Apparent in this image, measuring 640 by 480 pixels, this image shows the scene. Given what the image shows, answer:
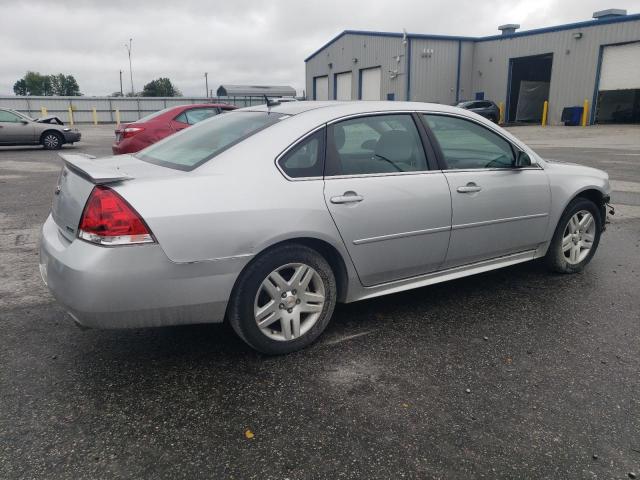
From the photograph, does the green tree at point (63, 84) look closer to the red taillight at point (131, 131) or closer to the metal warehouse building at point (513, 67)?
the metal warehouse building at point (513, 67)

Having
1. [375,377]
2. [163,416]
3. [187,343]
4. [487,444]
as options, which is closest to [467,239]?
[375,377]

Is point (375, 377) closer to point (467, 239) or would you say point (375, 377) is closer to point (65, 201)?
point (467, 239)

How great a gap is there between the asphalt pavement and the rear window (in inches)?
44.3

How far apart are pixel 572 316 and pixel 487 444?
1.80 metres

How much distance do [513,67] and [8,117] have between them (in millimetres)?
30138

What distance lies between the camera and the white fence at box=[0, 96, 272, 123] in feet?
143

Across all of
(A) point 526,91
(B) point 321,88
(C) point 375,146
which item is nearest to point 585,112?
(A) point 526,91

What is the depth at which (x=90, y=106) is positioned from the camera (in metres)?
45.3

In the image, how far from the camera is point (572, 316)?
12.4ft

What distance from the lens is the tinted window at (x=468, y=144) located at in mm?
3844

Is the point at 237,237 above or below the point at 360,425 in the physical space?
above

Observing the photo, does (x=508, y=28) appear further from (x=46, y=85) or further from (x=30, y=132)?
(x=46, y=85)

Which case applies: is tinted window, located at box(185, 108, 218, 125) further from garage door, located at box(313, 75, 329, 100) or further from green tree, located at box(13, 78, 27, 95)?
green tree, located at box(13, 78, 27, 95)

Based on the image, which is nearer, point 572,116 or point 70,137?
point 70,137
